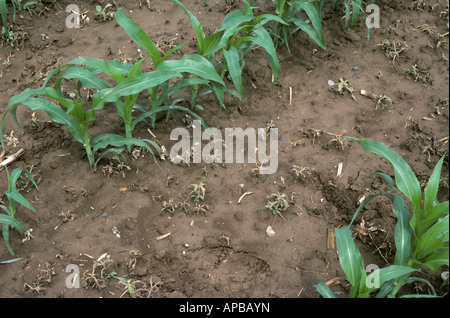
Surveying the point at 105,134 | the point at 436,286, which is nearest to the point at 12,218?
the point at 105,134

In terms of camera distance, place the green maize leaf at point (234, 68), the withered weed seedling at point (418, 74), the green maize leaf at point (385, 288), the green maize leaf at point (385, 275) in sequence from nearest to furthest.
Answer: the green maize leaf at point (385, 275) → the green maize leaf at point (385, 288) → the green maize leaf at point (234, 68) → the withered weed seedling at point (418, 74)

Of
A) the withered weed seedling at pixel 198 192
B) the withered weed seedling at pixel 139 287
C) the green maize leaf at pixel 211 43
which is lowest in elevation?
→ the withered weed seedling at pixel 139 287

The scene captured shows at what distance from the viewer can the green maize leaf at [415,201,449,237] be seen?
6.40ft

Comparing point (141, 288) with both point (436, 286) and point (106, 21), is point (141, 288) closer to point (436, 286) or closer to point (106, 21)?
point (436, 286)

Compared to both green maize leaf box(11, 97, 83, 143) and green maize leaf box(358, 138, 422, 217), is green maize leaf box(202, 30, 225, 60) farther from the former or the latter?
green maize leaf box(358, 138, 422, 217)

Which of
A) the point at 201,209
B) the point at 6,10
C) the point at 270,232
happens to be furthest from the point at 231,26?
the point at 6,10

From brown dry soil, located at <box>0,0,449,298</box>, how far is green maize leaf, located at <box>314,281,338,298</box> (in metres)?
0.12

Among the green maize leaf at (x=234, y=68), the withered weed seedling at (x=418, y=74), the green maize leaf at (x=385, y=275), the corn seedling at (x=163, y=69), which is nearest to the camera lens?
the green maize leaf at (x=385, y=275)

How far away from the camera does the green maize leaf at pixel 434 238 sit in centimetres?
194

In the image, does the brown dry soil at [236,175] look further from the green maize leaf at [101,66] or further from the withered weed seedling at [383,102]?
the green maize leaf at [101,66]

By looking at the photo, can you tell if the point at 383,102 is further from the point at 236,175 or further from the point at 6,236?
the point at 6,236

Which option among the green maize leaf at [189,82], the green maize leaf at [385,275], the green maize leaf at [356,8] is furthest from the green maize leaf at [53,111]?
the green maize leaf at [356,8]

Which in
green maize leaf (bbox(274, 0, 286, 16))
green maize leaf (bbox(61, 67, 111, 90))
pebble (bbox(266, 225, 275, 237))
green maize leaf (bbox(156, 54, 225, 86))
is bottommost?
pebble (bbox(266, 225, 275, 237))

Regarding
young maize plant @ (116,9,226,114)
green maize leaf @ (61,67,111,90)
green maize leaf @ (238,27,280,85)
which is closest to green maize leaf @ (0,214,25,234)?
green maize leaf @ (61,67,111,90)
